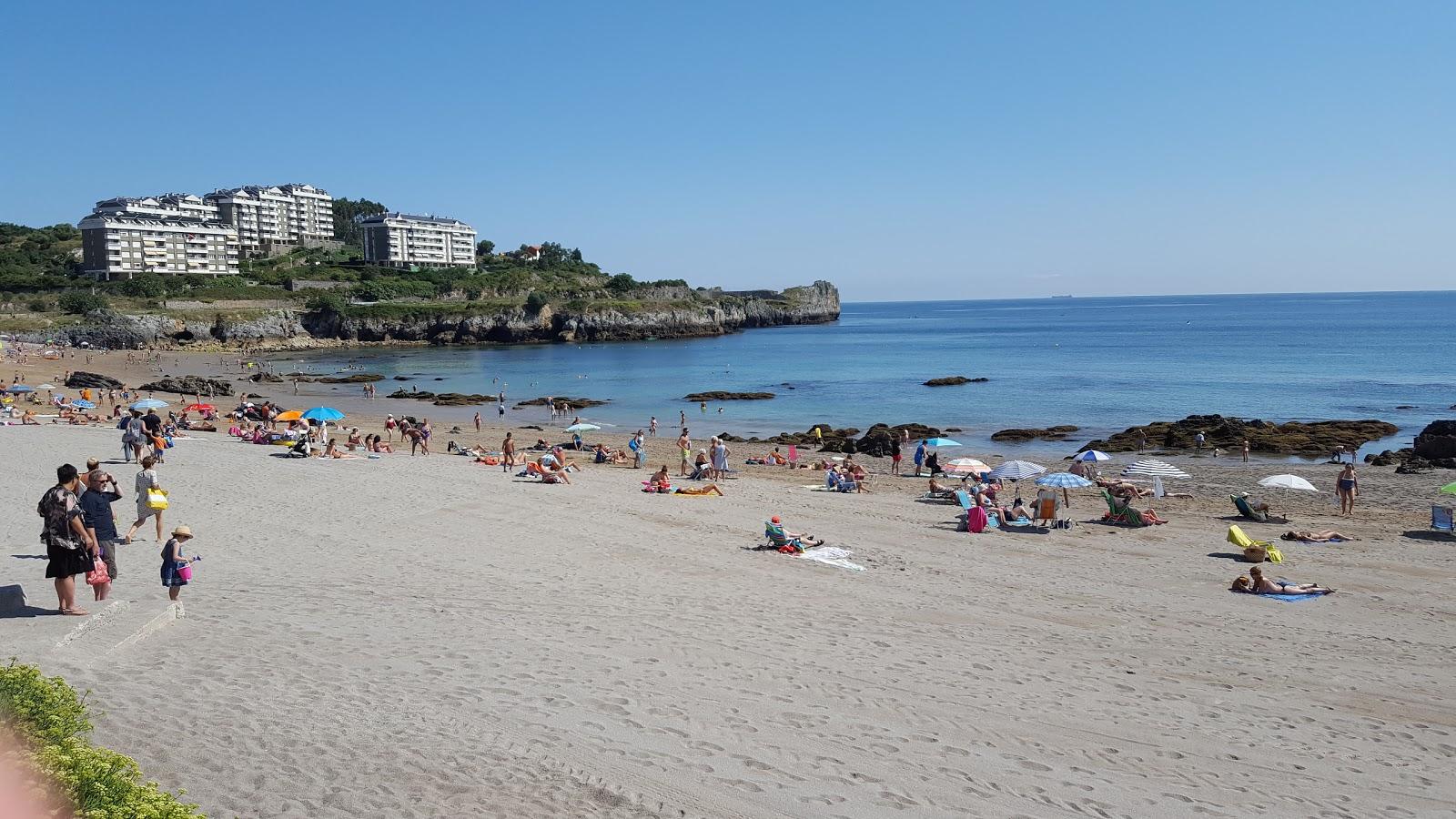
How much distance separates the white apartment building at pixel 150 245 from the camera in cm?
10369

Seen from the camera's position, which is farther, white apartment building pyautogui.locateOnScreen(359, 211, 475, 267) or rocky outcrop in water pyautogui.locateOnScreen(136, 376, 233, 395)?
white apartment building pyautogui.locateOnScreen(359, 211, 475, 267)

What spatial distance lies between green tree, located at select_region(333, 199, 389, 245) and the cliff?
203ft

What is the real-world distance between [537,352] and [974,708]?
80.9 meters

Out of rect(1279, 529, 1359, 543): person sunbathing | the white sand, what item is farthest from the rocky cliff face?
rect(1279, 529, 1359, 543): person sunbathing

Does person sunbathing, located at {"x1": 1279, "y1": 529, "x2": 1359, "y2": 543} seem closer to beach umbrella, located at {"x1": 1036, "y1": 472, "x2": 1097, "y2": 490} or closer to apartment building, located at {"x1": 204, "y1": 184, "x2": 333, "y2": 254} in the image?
beach umbrella, located at {"x1": 1036, "y1": 472, "x2": 1097, "y2": 490}

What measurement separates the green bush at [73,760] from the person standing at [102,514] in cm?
439

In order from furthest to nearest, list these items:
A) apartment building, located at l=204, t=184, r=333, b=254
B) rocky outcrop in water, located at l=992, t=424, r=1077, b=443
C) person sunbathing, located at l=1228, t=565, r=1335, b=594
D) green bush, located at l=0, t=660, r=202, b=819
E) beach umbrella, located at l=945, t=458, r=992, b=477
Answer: apartment building, located at l=204, t=184, r=333, b=254 → rocky outcrop in water, located at l=992, t=424, r=1077, b=443 → beach umbrella, located at l=945, t=458, r=992, b=477 → person sunbathing, located at l=1228, t=565, r=1335, b=594 → green bush, located at l=0, t=660, r=202, b=819

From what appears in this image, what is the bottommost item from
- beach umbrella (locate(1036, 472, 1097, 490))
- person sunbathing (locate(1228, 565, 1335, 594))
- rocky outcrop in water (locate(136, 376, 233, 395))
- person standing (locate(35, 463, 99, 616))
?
person sunbathing (locate(1228, 565, 1335, 594))

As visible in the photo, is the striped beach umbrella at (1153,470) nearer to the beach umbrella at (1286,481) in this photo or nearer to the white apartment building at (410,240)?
the beach umbrella at (1286,481)

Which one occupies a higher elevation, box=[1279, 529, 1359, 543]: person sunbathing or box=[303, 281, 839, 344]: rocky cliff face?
box=[303, 281, 839, 344]: rocky cliff face

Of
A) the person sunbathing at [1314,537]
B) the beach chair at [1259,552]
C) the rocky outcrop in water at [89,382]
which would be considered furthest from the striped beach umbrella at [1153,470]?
the rocky outcrop in water at [89,382]

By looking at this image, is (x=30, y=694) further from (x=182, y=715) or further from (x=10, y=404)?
(x=10, y=404)

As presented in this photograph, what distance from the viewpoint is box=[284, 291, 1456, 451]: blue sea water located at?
4066cm

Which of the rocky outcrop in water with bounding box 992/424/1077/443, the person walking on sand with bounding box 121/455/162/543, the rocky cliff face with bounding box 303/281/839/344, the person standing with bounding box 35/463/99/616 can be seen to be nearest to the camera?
the person standing with bounding box 35/463/99/616
